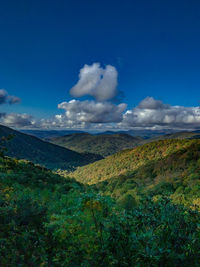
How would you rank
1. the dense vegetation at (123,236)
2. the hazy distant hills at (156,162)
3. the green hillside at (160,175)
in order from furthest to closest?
the hazy distant hills at (156,162) → the green hillside at (160,175) → the dense vegetation at (123,236)

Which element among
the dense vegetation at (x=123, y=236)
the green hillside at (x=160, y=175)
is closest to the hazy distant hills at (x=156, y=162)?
Answer: the green hillside at (x=160, y=175)

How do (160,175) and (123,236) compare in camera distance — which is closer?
(123,236)

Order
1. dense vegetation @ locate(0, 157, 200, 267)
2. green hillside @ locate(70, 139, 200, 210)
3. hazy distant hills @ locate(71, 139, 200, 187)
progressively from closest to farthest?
dense vegetation @ locate(0, 157, 200, 267)
green hillside @ locate(70, 139, 200, 210)
hazy distant hills @ locate(71, 139, 200, 187)

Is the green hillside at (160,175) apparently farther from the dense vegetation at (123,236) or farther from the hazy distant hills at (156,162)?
the dense vegetation at (123,236)

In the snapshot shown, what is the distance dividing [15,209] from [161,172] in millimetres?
102726

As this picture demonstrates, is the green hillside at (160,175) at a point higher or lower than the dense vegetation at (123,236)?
lower

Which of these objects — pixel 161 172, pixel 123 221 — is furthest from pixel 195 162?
pixel 123 221

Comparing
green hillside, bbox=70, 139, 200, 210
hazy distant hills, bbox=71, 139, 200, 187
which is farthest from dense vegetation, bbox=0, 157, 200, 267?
hazy distant hills, bbox=71, 139, 200, 187

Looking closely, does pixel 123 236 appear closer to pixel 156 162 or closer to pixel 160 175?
pixel 160 175

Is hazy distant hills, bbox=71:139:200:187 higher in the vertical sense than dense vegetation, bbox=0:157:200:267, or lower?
lower

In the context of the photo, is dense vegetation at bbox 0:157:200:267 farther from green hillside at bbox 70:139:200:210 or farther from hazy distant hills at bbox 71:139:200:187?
hazy distant hills at bbox 71:139:200:187

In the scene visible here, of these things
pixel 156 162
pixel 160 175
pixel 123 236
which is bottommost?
pixel 160 175

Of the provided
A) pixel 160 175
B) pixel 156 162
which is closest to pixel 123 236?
pixel 160 175

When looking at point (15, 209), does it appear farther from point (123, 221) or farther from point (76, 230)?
point (123, 221)
